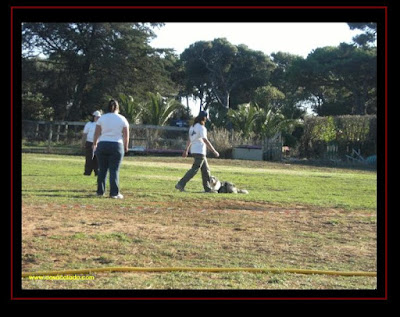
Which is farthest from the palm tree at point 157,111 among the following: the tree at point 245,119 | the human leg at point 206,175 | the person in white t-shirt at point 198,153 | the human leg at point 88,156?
the human leg at point 206,175

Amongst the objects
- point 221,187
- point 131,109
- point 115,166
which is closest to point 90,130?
Result: point 221,187

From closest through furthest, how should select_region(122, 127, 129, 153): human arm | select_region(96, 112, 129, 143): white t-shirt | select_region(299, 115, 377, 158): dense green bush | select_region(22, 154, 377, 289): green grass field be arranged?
select_region(22, 154, 377, 289): green grass field < select_region(96, 112, 129, 143): white t-shirt < select_region(122, 127, 129, 153): human arm < select_region(299, 115, 377, 158): dense green bush

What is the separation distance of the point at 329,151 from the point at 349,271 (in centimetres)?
3090

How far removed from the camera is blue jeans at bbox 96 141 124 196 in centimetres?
1112

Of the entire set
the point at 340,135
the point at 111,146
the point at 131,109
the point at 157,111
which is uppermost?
the point at 131,109

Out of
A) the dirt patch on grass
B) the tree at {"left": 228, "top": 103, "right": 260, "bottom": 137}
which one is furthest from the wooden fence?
the dirt patch on grass

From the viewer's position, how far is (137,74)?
155 feet

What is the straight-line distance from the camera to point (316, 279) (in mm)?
5941

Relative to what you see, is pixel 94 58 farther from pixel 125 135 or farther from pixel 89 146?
pixel 125 135

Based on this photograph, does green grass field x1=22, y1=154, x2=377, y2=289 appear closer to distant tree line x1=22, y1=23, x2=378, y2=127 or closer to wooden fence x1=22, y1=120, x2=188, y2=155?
wooden fence x1=22, y1=120, x2=188, y2=155

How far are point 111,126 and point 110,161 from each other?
632 millimetres

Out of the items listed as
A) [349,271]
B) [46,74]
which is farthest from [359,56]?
[349,271]

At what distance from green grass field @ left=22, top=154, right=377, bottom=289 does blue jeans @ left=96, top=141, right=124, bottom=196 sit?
29 cm
